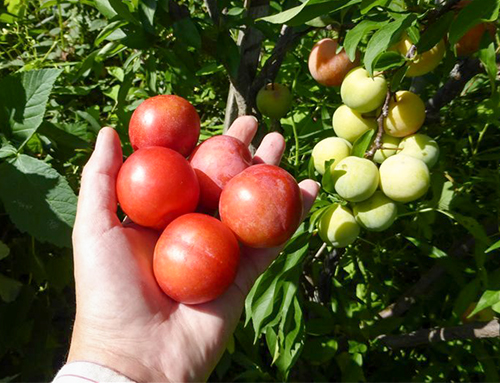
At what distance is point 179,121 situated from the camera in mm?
1385

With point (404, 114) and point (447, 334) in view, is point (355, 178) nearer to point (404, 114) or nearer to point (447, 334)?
point (404, 114)

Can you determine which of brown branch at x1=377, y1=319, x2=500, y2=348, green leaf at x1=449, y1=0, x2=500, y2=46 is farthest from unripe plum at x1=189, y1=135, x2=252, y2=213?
brown branch at x1=377, y1=319, x2=500, y2=348

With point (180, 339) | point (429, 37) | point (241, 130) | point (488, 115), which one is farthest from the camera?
point (241, 130)

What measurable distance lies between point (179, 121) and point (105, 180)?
0.27 m

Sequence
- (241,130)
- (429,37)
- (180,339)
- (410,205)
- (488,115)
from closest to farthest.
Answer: (429,37), (180,339), (488,115), (241,130), (410,205)

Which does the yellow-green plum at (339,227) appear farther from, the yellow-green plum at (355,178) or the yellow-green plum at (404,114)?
the yellow-green plum at (404,114)

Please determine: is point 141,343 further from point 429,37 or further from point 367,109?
point 429,37

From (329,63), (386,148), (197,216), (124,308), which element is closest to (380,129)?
(386,148)

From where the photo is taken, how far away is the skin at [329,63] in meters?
1.46

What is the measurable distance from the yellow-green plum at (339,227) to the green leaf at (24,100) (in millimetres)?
840

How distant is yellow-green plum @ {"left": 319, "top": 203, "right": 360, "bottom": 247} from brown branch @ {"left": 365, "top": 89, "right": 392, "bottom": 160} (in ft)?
0.56

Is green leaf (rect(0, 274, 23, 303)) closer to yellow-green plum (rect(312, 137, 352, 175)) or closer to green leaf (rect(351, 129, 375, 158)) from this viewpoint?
yellow-green plum (rect(312, 137, 352, 175))

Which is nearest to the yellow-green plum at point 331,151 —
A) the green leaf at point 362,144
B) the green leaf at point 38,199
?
the green leaf at point 362,144

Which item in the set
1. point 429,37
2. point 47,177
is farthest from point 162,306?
point 429,37
